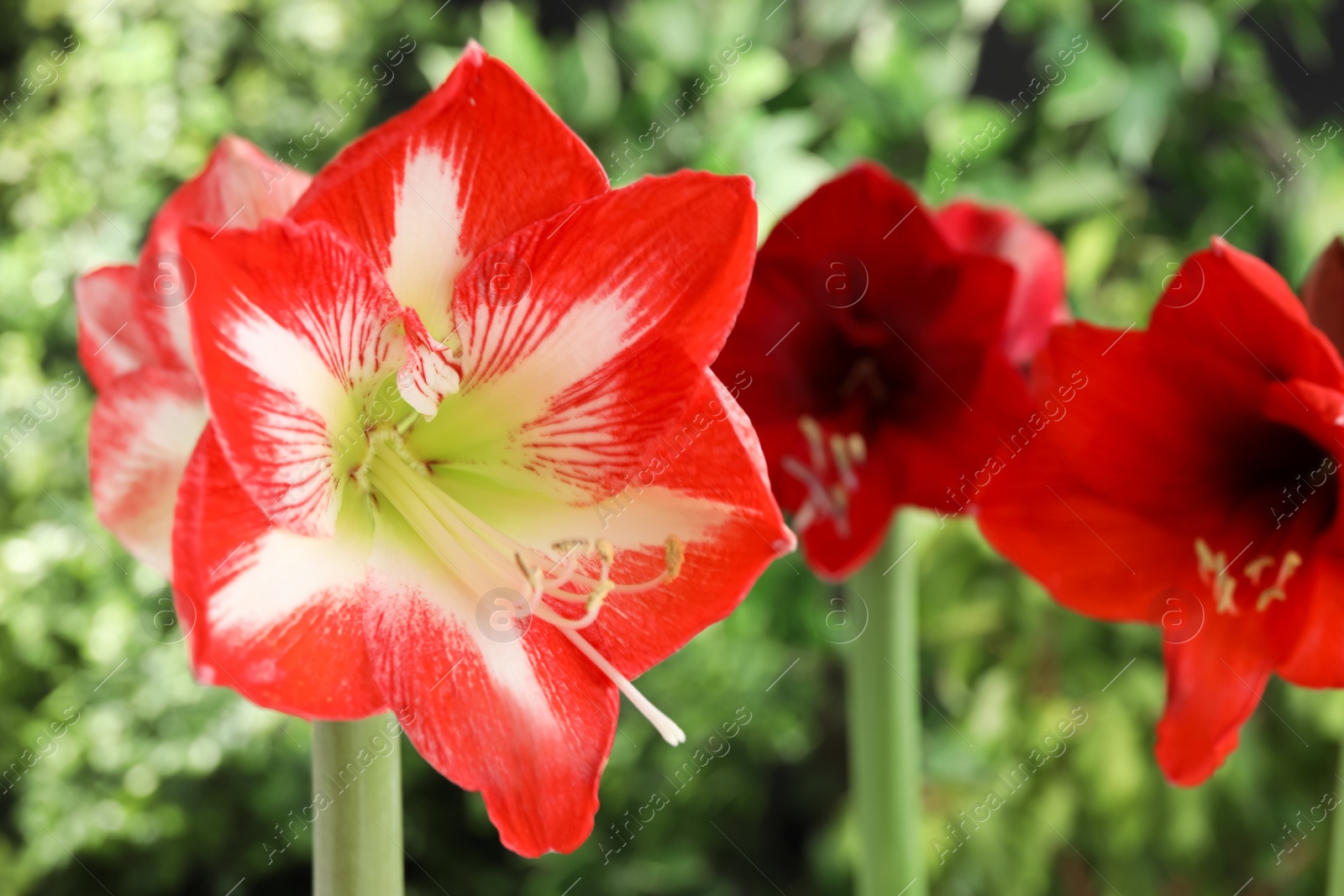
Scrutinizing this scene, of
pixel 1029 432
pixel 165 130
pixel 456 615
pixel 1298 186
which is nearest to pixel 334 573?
pixel 456 615

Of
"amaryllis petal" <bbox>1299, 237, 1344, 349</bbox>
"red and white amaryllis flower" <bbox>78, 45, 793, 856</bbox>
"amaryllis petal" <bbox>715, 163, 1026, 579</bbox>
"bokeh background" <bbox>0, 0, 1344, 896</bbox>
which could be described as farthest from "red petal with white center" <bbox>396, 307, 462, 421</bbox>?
"bokeh background" <bbox>0, 0, 1344, 896</bbox>

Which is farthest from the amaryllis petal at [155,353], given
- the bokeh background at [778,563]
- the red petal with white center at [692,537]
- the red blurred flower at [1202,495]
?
the bokeh background at [778,563]

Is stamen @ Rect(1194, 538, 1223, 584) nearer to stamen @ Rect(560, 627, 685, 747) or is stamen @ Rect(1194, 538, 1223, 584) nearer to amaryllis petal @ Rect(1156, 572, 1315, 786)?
amaryllis petal @ Rect(1156, 572, 1315, 786)

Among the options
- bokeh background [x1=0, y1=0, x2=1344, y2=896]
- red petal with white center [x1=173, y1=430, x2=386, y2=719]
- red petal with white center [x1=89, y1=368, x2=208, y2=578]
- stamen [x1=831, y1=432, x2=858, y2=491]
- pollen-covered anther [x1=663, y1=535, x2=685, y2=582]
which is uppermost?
red petal with white center [x1=89, y1=368, x2=208, y2=578]

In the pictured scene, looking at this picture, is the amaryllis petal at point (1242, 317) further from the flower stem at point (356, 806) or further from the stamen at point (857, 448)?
the flower stem at point (356, 806)

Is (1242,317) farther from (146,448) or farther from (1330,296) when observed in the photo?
(146,448)

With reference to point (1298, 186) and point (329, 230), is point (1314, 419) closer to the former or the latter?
point (329, 230)
